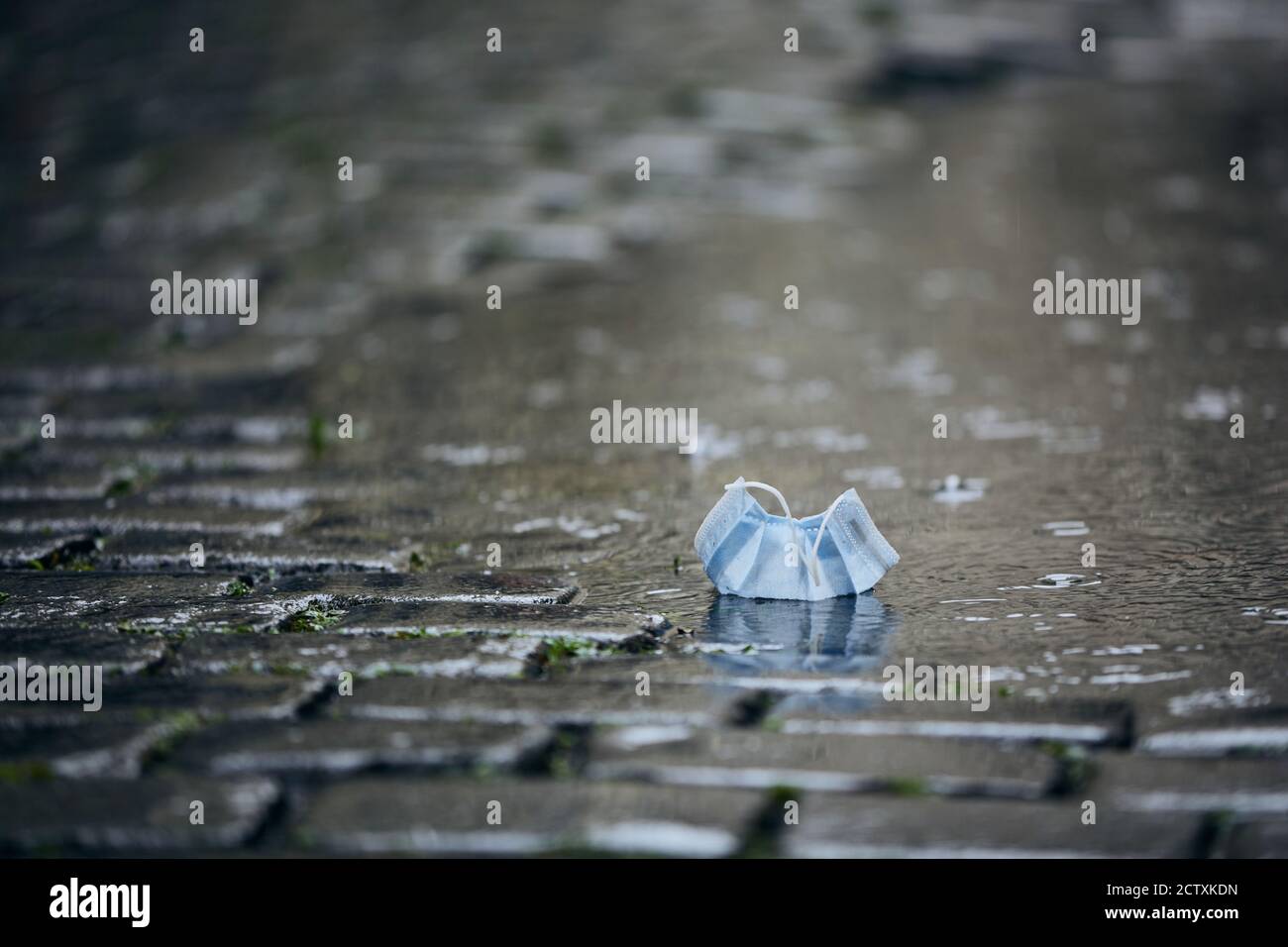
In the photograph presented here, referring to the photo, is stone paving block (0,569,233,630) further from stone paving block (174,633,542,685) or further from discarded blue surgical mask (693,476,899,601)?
discarded blue surgical mask (693,476,899,601)

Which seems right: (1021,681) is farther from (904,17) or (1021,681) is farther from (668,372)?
(904,17)

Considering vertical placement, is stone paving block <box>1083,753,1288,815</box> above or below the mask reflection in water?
below

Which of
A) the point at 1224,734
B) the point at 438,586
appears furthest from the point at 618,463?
the point at 1224,734

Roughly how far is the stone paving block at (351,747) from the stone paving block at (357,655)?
0.87 ft

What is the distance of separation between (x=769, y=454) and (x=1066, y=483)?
3.29 feet

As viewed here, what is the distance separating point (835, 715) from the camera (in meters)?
2.71

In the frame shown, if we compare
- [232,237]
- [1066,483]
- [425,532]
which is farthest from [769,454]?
[232,237]

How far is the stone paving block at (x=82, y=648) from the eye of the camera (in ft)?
9.85

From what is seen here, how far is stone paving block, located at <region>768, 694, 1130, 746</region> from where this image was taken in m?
2.60

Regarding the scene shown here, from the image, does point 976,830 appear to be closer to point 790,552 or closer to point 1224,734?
point 1224,734

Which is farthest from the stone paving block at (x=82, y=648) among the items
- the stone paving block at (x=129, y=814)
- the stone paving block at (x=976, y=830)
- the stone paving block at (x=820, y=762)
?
the stone paving block at (x=976, y=830)

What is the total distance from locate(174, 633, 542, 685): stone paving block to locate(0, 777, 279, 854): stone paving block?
51 cm

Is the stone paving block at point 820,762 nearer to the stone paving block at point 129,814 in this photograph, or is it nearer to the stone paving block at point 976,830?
the stone paving block at point 976,830

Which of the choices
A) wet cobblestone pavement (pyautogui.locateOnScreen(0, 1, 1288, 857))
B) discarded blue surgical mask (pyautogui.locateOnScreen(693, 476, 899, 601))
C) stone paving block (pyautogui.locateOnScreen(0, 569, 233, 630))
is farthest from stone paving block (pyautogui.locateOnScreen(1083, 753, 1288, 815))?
stone paving block (pyautogui.locateOnScreen(0, 569, 233, 630))
